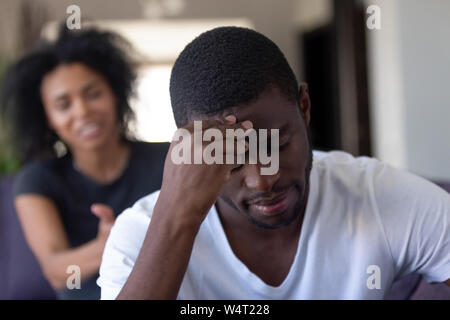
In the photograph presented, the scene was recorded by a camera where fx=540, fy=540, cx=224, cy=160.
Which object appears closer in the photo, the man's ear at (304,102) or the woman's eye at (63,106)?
the man's ear at (304,102)

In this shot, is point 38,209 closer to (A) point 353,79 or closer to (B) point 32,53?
(B) point 32,53

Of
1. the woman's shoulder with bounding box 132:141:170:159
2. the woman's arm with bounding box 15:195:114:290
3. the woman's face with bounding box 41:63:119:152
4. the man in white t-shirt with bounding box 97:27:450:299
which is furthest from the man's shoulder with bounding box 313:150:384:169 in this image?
the woman's face with bounding box 41:63:119:152

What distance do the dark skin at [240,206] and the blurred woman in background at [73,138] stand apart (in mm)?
322

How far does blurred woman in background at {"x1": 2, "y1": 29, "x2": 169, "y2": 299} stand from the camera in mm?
1104

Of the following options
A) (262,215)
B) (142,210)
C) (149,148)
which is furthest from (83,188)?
(262,215)

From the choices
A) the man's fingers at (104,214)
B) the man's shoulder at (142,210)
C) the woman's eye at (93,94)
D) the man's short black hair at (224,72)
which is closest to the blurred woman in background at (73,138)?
the woman's eye at (93,94)

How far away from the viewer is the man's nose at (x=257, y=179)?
625 millimetres

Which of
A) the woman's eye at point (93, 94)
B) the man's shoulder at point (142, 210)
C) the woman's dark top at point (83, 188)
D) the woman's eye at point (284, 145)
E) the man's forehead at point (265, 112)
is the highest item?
the woman's eye at point (93, 94)

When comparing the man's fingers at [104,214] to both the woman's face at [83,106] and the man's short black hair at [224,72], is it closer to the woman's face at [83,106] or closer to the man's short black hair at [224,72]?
the man's short black hair at [224,72]

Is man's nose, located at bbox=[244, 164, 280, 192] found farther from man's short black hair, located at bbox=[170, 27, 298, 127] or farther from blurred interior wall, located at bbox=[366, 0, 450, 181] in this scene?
blurred interior wall, located at bbox=[366, 0, 450, 181]

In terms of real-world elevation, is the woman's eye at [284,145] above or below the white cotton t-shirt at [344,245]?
above

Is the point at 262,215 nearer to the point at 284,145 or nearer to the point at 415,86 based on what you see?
the point at 284,145

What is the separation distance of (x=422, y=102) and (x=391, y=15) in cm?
39

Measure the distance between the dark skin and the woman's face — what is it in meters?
0.51
